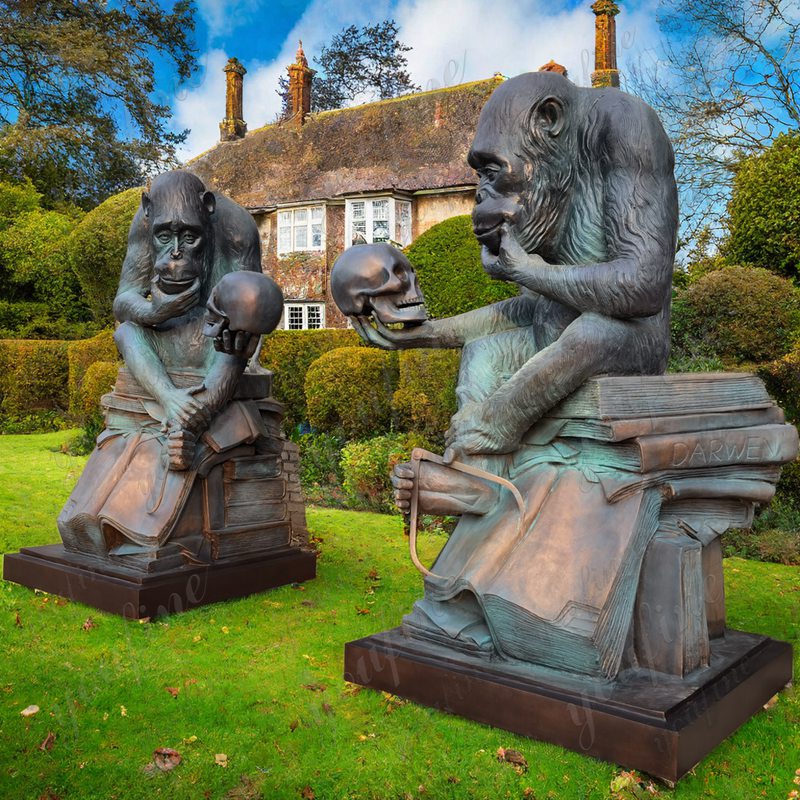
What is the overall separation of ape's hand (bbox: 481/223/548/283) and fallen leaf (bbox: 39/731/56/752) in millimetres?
2525

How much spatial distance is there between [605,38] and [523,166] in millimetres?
21299

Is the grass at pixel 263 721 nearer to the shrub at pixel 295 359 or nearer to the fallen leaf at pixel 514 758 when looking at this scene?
the fallen leaf at pixel 514 758

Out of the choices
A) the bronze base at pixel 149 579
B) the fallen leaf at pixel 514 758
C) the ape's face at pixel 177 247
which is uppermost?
the ape's face at pixel 177 247

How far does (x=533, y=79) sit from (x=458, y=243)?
9821 millimetres

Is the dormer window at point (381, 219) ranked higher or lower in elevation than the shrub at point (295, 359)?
higher

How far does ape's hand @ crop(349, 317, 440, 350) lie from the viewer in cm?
371

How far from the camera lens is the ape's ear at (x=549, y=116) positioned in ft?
11.2

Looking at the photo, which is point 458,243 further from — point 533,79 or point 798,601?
point 533,79

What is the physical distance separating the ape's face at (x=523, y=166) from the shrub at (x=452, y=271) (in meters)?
7.57

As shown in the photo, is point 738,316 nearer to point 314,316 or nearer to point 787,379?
point 787,379

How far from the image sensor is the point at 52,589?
5262mm

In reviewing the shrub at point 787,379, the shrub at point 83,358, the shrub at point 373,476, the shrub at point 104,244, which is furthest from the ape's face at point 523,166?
the shrub at point 104,244

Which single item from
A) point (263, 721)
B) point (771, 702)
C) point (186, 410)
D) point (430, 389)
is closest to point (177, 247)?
point (186, 410)

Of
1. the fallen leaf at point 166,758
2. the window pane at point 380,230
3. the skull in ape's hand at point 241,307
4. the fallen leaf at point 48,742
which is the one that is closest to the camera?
the fallen leaf at point 166,758
